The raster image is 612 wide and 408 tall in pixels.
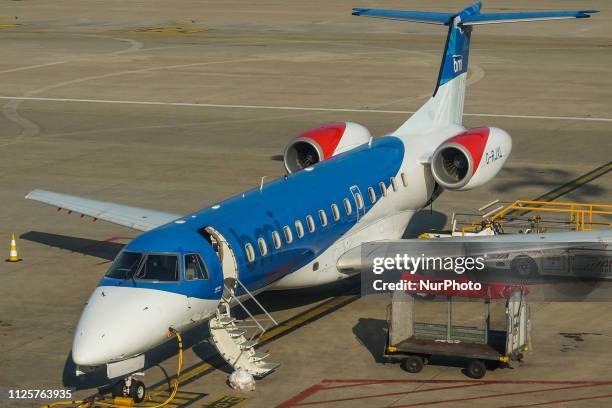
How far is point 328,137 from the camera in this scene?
3297cm

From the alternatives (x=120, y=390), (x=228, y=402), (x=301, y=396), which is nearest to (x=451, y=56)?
(x=301, y=396)

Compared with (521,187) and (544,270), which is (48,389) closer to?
(544,270)

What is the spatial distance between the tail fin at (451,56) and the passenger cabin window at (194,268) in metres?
11.8

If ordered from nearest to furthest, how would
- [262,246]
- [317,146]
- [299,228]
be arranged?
[262,246], [299,228], [317,146]

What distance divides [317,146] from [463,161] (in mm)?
4010

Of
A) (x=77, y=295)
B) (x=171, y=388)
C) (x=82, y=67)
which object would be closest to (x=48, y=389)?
(x=171, y=388)

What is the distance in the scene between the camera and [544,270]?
3131 centimetres

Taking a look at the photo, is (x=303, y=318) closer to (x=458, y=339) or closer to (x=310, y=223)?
(x=310, y=223)

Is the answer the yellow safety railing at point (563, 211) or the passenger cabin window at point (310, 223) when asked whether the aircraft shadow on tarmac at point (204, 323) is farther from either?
the passenger cabin window at point (310, 223)

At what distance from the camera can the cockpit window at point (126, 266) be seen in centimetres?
2252

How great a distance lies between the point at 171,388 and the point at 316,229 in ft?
18.7

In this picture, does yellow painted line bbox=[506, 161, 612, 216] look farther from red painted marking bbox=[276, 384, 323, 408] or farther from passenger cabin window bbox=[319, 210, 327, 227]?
red painted marking bbox=[276, 384, 323, 408]

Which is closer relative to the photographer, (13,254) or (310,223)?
(310,223)

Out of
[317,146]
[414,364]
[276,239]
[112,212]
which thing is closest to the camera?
[414,364]
